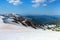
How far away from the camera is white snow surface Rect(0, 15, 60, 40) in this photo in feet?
5.05

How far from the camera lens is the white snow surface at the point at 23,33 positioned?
1.54 metres

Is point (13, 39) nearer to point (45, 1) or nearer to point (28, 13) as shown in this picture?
point (28, 13)

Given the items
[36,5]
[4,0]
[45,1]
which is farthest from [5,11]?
[45,1]

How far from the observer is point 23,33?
157 cm

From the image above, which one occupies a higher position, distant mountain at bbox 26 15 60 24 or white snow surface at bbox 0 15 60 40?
distant mountain at bbox 26 15 60 24

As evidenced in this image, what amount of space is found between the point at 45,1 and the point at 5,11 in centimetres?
50

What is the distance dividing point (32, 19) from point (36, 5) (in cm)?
18

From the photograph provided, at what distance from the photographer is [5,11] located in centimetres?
156

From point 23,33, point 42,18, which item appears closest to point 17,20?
point 23,33

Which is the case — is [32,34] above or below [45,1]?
below

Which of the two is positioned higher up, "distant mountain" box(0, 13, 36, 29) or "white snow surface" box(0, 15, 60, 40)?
"distant mountain" box(0, 13, 36, 29)

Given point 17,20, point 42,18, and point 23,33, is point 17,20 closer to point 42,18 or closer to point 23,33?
point 23,33

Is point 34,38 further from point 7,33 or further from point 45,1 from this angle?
point 45,1

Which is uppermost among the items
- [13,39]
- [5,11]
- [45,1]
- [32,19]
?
[45,1]
